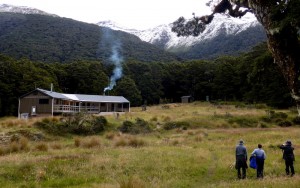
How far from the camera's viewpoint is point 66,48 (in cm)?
16538

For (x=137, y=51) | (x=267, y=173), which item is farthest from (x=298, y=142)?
(x=137, y=51)

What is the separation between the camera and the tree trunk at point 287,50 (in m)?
10.6

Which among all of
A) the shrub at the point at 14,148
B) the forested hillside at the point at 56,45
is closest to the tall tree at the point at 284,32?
the shrub at the point at 14,148

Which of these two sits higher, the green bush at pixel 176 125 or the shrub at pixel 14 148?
the green bush at pixel 176 125

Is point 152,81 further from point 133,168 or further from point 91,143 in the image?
point 133,168

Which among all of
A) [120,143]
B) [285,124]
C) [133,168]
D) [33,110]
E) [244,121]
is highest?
[33,110]

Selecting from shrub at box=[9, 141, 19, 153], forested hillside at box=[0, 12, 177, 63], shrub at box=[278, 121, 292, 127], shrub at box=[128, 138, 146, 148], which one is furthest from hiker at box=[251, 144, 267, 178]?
forested hillside at box=[0, 12, 177, 63]

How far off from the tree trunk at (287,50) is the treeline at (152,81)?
4416 centimetres

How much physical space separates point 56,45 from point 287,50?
535 ft

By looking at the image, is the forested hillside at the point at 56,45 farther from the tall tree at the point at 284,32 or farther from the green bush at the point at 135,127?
the tall tree at the point at 284,32

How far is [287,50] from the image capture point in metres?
10.9

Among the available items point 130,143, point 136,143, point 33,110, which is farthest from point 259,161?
point 33,110

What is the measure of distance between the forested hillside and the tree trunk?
13509 cm

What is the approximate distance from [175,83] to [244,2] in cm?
10230
